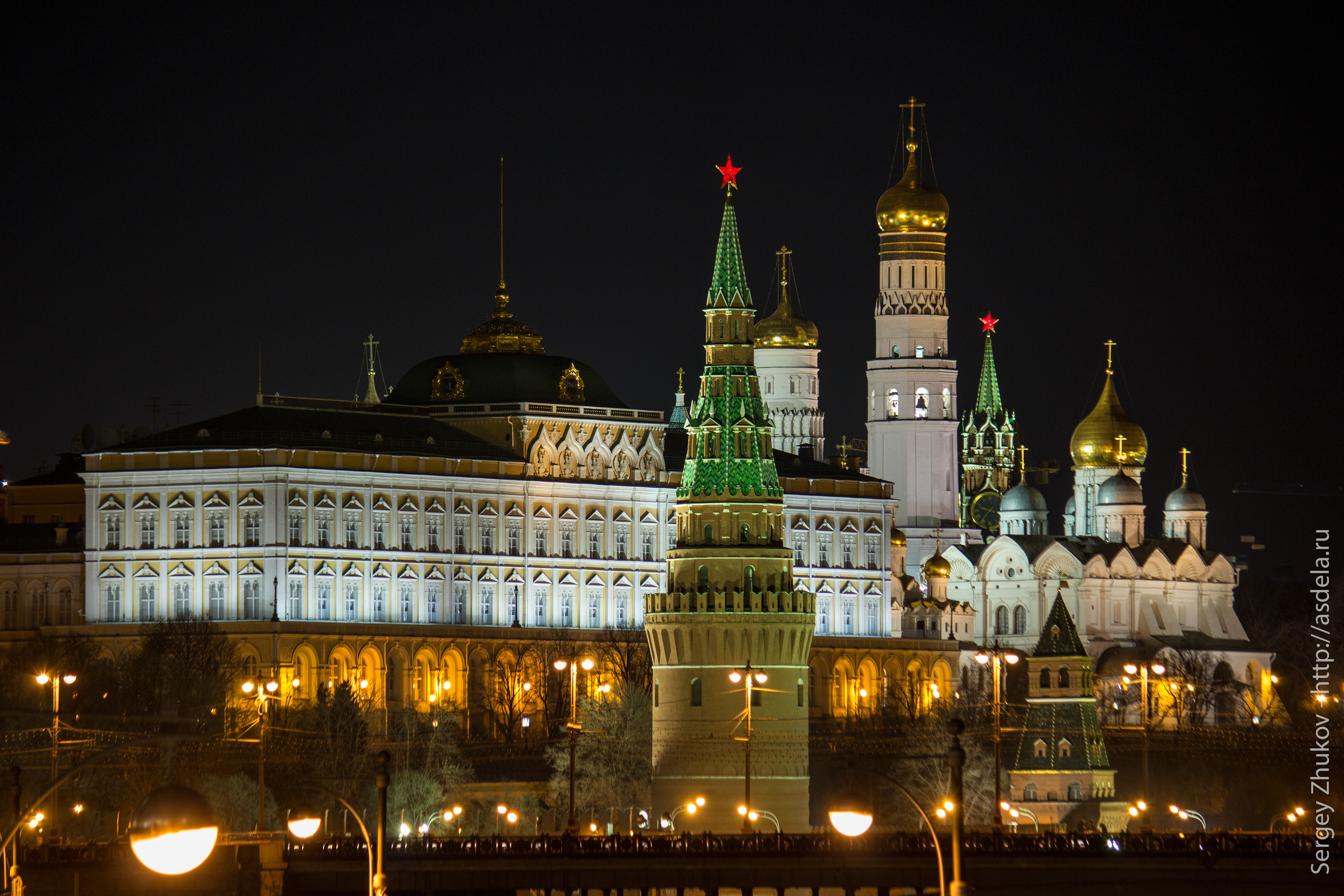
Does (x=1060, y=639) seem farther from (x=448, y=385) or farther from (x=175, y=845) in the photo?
(x=175, y=845)

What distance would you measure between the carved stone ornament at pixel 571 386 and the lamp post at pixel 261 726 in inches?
1305

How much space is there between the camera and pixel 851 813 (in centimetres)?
4897

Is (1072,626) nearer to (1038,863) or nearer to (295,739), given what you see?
(295,739)

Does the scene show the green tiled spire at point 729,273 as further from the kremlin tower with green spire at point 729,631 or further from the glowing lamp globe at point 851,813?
the glowing lamp globe at point 851,813

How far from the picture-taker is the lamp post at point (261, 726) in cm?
10388

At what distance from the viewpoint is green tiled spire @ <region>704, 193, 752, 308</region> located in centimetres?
14762

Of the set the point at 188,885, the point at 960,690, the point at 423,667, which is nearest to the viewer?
the point at 188,885

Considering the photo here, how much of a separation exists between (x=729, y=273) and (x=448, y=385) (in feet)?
140

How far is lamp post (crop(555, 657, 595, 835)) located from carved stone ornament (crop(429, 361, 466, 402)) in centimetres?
2115

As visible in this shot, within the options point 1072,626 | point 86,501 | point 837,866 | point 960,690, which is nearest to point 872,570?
point 960,690

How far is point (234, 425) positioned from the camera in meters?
174

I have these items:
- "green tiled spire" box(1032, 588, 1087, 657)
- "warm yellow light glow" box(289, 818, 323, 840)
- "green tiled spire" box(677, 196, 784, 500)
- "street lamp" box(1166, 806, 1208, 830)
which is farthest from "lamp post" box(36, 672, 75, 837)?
"green tiled spire" box(1032, 588, 1087, 657)

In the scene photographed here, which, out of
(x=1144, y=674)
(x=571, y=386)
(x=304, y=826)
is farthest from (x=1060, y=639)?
(x=304, y=826)

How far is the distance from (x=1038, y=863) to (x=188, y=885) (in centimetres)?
2824
